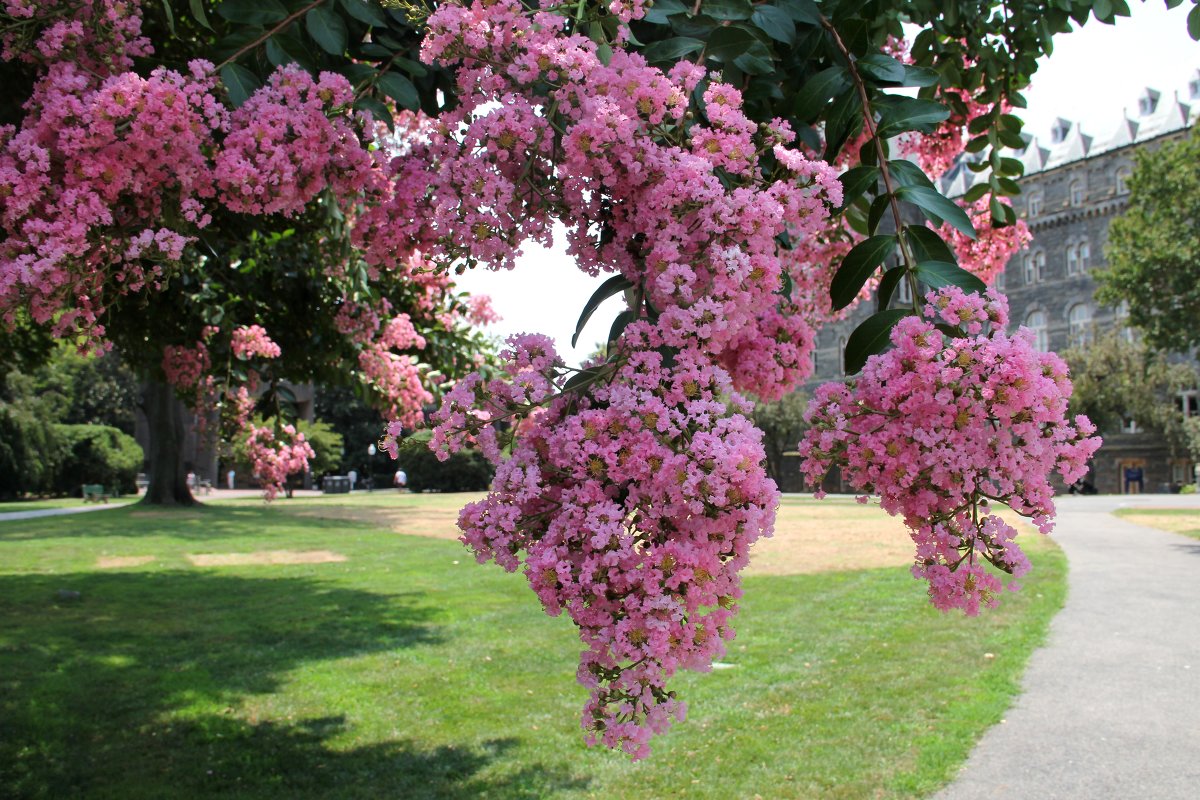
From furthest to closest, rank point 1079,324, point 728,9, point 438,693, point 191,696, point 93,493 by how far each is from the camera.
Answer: point 1079,324 < point 93,493 < point 438,693 < point 191,696 < point 728,9

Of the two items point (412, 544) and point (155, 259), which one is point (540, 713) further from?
point (412, 544)

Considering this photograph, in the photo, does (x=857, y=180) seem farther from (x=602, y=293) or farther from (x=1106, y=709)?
(x=1106, y=709)

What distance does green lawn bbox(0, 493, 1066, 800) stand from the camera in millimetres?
5688

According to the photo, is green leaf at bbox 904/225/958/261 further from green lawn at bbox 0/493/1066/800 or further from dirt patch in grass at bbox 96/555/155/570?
dirt patch in grass at bbox 96/555/155/570

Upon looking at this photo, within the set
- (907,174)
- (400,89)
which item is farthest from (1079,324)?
(400,89)

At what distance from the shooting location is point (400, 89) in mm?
2256

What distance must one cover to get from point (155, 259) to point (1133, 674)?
319 inches

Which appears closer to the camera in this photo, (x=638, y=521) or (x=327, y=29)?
(x=638, y=521)

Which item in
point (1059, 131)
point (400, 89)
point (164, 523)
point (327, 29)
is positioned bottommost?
point (164, 523)

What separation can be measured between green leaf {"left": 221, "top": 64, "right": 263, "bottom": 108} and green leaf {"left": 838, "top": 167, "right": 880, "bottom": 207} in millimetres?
1267

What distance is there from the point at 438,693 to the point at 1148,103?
55.6 meters

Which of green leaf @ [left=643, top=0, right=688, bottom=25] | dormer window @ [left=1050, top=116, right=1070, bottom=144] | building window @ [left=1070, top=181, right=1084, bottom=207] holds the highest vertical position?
dormer window @ [left=1050, top=116, right=1070, bottom=144]

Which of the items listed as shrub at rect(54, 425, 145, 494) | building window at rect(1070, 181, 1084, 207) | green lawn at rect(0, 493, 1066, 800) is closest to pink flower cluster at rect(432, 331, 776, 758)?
green lawn at rect(0, 493, 1066, 800)

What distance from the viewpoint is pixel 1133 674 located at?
7.83 meters
